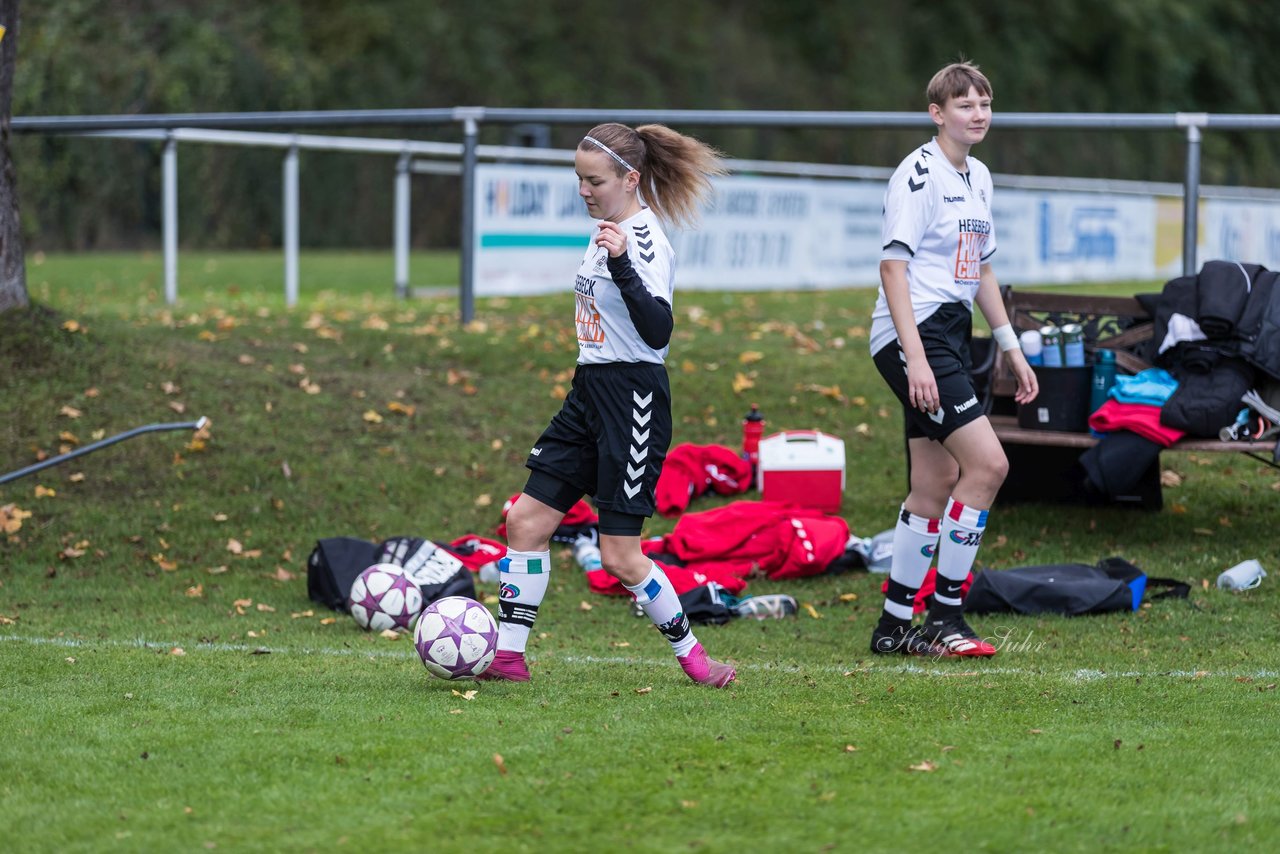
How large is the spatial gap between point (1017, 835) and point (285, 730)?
6.96 feet

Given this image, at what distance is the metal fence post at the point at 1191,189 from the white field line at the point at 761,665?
4309mm

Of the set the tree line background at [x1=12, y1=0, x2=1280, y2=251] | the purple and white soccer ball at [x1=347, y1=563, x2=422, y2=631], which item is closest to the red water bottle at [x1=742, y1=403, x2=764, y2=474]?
the purple and white soccer ball at [x1=347, y1=563, x2=422, y2=631]

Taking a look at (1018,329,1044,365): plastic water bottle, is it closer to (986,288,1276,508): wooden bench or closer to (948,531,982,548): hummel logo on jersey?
(986,288,1276,508): wooden bench

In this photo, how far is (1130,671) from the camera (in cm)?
578

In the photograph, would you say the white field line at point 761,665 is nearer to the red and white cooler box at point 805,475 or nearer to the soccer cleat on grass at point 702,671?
the soccer cleat on grass at point 702,671

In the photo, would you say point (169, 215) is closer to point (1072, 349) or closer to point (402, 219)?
point (402, 219)

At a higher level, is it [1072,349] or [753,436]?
[1072,349]

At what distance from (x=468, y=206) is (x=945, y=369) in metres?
6.14

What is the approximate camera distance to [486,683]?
17.8 feet

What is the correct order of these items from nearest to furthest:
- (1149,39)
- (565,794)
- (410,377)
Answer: (565,794), (410,377), (1149,39)

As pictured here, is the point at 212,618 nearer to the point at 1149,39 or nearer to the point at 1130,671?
the point at 1130,671

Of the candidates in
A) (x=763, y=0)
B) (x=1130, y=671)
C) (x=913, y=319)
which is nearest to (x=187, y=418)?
(x=913, y=319)

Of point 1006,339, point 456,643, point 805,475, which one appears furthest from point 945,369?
point 805,475

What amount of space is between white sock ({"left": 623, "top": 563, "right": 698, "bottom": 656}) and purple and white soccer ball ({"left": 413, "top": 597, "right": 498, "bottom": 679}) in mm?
516
